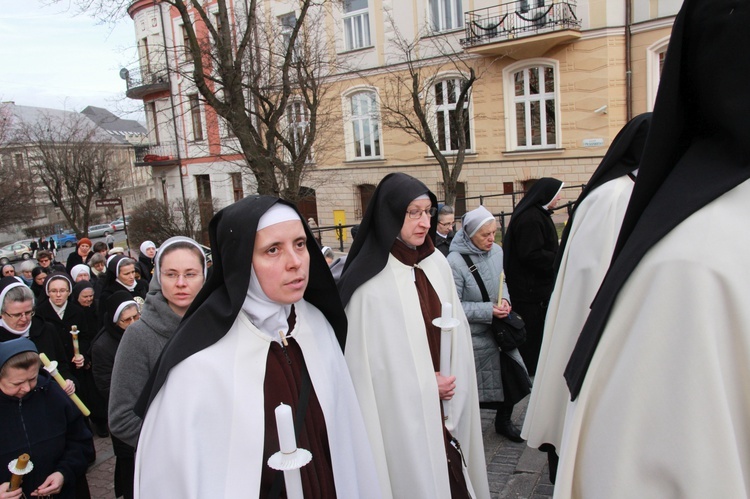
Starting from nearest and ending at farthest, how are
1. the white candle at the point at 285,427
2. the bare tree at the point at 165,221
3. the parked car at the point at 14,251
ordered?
the white candle at the point at 285,427, the bare tree at the point at 165,221, the parked car at the point at 14,251

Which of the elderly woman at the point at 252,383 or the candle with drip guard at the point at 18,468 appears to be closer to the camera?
the elderly woman at the point at 252,383

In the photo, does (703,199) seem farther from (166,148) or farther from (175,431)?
(166,148)

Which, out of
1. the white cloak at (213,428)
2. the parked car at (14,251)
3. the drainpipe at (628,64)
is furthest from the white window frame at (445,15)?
the parked car at (14,251)

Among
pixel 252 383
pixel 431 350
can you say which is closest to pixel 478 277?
pixel 431 350

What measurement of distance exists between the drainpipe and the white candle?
19.2 m

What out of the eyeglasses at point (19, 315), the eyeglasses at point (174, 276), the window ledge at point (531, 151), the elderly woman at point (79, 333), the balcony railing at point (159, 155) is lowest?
the elderly woman at point (79, 333)

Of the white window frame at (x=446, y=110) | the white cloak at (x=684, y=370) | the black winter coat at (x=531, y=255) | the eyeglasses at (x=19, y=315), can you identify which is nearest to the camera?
the white cloak at (x=684, y=370)

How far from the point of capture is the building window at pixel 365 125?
24.1m

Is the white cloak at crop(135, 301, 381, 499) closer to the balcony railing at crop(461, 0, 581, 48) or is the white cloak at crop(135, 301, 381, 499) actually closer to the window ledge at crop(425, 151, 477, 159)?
the balcony railing at crop(461, 0, 581, 48)

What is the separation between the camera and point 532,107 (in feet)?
67.3

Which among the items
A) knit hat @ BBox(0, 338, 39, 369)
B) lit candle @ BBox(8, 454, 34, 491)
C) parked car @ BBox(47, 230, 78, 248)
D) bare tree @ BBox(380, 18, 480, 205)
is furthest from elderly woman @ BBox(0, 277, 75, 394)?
parked car @ BBox(47, 230, 78, 248)

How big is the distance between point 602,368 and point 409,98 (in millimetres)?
21548

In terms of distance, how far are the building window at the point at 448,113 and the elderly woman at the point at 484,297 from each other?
1764 centimetres

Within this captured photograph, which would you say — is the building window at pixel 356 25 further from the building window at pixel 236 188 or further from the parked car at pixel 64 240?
the parked car at pixel 64 240
